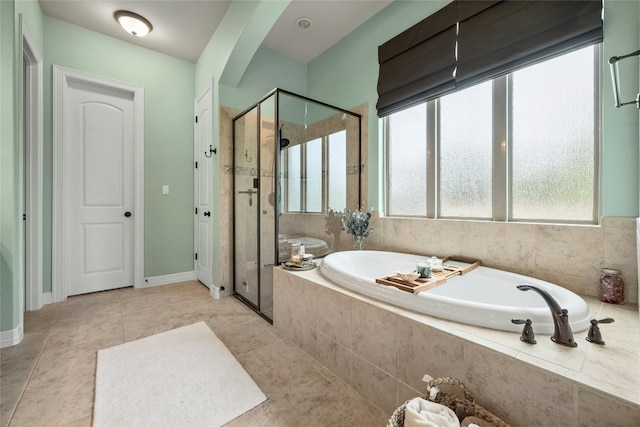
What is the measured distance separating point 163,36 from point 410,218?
3.28m

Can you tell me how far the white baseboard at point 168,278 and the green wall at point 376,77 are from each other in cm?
255

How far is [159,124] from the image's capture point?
10.3 ft

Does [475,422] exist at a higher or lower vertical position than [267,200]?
lower

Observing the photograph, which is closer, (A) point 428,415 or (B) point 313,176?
(A) point 428,415

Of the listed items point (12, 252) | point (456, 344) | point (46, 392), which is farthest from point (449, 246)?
point (12, 252)

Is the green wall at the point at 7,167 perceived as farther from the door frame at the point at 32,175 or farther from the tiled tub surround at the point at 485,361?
the tiled tub surround at the point at 485,361

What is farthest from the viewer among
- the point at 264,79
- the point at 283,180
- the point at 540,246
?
the point at 264,79

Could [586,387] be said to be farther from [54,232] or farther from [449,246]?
[54,232]

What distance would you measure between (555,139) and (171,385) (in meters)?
2.70

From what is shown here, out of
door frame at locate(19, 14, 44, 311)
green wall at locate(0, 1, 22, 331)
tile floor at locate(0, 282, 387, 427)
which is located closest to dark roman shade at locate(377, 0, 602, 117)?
tile floor at locate(0, 282, 387, 427)

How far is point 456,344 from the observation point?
0.96m

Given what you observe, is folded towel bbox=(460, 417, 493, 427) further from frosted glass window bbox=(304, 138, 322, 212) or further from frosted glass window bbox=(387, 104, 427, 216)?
frosted glass window bbox=(304, 138, 322, 212)

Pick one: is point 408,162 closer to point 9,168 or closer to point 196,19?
point 196,19

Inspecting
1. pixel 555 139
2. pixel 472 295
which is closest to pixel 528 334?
pixel 472 295
